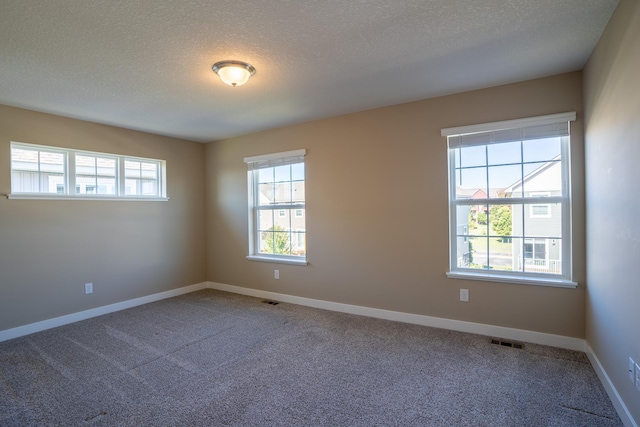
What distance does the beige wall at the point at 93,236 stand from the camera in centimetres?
335

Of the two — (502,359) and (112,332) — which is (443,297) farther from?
(112,332)

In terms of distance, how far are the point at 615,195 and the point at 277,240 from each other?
12.0 feet

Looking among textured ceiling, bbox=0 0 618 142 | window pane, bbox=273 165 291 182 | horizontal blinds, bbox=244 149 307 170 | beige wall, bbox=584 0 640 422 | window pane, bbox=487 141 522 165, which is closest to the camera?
beige wall, bbox=584 0 640 422

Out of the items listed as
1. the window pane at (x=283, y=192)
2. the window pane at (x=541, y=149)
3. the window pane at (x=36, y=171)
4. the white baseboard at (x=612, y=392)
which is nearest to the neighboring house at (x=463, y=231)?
the window pane at (x=541, y=149)

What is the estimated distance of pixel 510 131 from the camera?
117 inches

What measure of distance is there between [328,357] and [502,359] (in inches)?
56.9

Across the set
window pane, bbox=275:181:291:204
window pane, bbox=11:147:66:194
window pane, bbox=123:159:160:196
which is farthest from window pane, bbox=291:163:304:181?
window pane, bbox=11:147:66:194

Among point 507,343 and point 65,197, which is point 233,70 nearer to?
point 65,197

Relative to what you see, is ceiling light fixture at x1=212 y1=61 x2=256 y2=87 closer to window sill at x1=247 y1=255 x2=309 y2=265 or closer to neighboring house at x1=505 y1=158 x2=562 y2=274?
window sill at x1=247 y1=255 x2=309 y2=265

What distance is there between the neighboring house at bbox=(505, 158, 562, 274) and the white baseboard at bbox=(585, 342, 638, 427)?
28.8 inches

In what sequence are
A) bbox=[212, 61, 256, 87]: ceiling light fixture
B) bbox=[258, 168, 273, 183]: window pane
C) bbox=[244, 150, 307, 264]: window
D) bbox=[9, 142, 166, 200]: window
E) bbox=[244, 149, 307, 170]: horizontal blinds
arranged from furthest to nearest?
bbox=[258, 168, 273, 183]: window pane, bbox=[244, 150, 307, 264]: window, bbox=[244, 149, 307, 170]: horizontal blinds, bbox=[9, 142, 166, 200]: window, bbox=[212, 61, 256, 87]: ceiling light fixture

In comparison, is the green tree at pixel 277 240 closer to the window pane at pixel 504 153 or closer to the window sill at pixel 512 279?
the window sill at pixel 512 279

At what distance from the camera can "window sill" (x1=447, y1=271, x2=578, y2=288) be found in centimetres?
278

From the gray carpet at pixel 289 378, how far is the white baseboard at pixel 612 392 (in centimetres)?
4
